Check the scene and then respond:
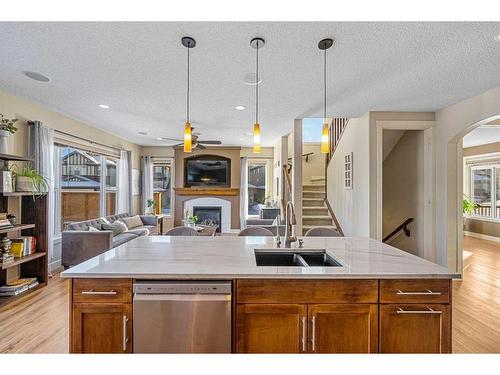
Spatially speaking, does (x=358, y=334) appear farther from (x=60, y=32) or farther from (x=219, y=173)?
(x=219, y=173)

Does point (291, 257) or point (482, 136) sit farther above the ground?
point (482, 136)

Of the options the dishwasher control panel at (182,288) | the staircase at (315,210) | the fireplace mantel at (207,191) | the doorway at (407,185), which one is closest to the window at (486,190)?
the doorway at (407,185)

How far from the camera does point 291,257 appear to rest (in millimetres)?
2178

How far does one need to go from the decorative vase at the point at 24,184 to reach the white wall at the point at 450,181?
18.9 feet

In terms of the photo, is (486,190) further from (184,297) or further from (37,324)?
(37,324)

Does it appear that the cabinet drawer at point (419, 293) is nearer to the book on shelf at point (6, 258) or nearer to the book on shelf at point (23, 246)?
the book on shelf at point (6, 258)

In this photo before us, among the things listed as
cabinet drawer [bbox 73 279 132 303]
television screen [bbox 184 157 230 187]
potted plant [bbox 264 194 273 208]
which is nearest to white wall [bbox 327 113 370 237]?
potted plant [bbox 264 194 273 208]

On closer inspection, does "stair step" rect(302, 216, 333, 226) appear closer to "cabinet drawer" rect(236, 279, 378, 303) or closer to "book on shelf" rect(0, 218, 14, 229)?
"cabinet drawer" rect(236, 279, 378, 303)

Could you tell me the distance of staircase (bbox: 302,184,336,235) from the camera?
5.45 m

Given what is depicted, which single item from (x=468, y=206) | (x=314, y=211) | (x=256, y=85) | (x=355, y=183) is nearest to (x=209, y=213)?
(x=314, y=211)

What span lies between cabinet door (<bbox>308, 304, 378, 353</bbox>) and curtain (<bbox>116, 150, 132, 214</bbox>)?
6.24 metres

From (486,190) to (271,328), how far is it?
865 cm
